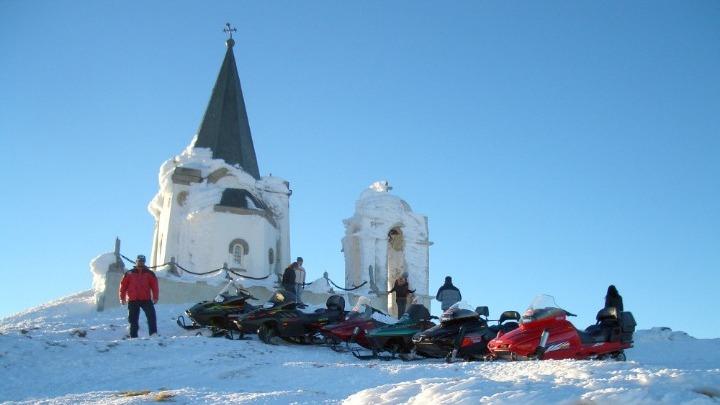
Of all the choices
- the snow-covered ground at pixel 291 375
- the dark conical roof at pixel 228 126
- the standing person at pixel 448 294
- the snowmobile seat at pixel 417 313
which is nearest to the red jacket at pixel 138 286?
the snow-covered ground at pixel 291 375

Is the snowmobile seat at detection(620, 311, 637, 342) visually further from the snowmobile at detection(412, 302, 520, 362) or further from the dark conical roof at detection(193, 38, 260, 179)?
the dark conical roof at detection(193, 38, 260, 179)

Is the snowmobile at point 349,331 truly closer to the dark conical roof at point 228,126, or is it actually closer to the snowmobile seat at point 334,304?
the snowmobile seat at point 334,304

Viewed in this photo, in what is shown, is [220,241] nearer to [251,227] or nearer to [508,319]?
[251,227]

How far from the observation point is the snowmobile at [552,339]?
11.1 m

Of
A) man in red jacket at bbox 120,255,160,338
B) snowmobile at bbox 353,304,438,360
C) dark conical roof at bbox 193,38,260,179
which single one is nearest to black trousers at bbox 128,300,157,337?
man in red jacket at bbox 120,255,160,338

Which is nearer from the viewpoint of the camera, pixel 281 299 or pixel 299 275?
pixel 281 299

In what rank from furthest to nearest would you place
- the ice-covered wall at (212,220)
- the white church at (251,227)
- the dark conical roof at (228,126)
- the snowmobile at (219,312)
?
the dark conical roof at (228,126) < the ice-covered wall at (212,220) < the white church at (251,227) < the snowmobile at (219,312)

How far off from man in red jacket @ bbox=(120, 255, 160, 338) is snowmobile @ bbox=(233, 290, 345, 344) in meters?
1.67

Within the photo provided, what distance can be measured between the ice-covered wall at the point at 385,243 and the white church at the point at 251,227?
35mm

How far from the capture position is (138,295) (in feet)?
50.6

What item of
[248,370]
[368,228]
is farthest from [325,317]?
[368,228]

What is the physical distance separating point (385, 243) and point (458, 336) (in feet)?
51.5

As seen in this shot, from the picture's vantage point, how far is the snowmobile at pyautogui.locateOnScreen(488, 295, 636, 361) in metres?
11.1

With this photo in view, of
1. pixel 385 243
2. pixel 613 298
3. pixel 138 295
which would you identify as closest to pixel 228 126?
pixel 385 243
